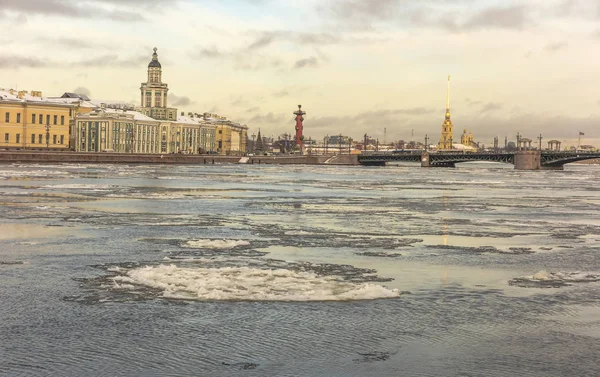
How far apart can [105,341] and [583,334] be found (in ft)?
17.3

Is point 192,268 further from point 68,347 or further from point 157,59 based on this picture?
point 157,59

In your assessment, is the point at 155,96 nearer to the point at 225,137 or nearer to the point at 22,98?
the point at 225,137

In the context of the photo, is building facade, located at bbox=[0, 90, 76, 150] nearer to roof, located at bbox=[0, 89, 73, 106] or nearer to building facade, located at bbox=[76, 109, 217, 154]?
roof, located at bbox=[0, 89, 73, 106]

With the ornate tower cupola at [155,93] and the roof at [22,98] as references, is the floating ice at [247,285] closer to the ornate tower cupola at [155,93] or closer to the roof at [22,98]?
the roof at [22,98]

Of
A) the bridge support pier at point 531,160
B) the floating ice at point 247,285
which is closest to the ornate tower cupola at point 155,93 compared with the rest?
the bridge support pier at point 531,160

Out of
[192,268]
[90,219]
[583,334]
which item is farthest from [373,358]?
[90,219]

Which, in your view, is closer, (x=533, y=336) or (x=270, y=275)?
(x=533, y=336)

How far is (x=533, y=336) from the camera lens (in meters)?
9.24

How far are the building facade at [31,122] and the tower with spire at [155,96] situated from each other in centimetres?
4117

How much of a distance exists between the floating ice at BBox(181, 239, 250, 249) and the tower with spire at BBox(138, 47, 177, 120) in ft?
474

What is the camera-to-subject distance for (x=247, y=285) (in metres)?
11.9

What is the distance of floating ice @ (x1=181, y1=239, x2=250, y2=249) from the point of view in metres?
16.6

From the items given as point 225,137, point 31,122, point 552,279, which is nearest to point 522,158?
point 31,122

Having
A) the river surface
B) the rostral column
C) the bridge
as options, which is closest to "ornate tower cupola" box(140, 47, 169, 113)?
the rostral column
